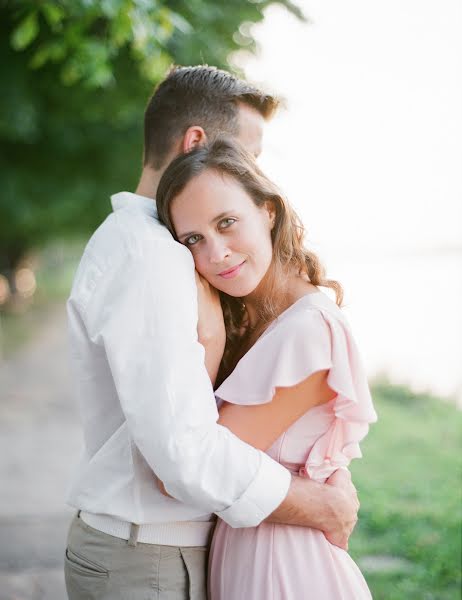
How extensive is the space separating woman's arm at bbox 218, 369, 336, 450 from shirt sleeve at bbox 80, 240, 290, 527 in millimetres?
118

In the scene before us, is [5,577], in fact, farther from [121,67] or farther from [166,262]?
[121,67]

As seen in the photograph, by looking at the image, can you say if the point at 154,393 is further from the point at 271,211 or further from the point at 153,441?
the point at 271,211

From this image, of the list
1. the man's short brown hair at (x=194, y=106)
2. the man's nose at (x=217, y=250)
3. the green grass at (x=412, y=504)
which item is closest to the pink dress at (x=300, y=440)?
the man's nose at (x=217, y=250)

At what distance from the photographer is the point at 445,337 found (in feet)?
52.9

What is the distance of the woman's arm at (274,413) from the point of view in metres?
2.00

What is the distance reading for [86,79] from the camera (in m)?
6.27

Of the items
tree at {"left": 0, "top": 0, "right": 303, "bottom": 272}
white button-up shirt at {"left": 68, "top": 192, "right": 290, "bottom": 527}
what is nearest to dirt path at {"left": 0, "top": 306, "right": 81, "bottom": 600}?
white button-up shirt at {"left": 68, "top": 192, "right": 290, "bottom": 527}

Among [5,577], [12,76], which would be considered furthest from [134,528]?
[12,76]

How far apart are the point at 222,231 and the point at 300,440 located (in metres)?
0.66

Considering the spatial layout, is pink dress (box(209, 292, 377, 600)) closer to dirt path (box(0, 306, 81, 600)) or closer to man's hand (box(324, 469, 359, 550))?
man's hand (box(324, 469, 359, 550))

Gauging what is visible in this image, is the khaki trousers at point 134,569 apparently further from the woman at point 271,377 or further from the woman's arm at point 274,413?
the woman's arm at point 274,413

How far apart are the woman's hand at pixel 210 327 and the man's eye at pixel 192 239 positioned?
10 centimetres

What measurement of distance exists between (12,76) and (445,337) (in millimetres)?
10842

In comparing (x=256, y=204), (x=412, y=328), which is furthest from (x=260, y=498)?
(x=412, y=328)
